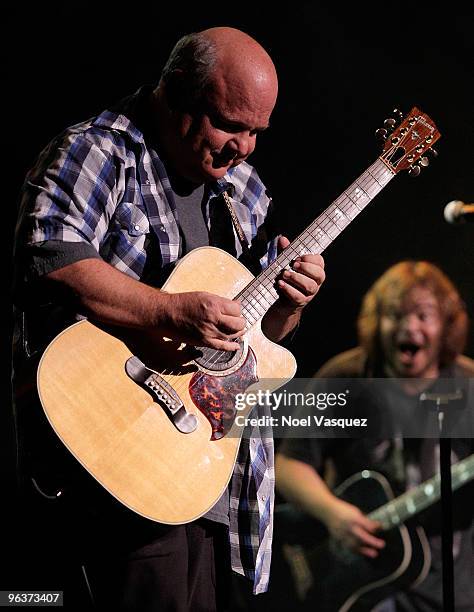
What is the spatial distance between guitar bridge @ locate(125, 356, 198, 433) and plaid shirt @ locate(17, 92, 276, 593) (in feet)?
0.77

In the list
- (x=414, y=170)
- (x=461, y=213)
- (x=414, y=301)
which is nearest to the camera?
(x=461, y=213)

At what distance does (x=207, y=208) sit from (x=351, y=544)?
1333 mm

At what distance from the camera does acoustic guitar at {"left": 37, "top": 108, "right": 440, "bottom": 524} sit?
168cm

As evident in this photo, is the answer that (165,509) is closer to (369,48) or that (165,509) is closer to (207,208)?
(207,208)

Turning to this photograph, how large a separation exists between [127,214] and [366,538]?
147 cm

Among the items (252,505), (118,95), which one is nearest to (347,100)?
(118,95)

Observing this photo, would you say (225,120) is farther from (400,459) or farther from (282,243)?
(400,459)

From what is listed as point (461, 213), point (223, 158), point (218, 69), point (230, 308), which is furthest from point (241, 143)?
point (461, 213)

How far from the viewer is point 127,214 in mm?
1899

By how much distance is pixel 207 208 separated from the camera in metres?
2.05

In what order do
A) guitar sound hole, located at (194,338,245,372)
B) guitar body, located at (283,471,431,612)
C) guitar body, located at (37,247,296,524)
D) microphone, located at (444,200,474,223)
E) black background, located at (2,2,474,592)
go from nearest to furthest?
guitar body, located at (37,247,296,524), guitar sound hole, located at (194,338,245,372), microphone, located at (444,200,474,223), black background, located at (2,2,474,592), guitar body, located at (283,471,431,612)

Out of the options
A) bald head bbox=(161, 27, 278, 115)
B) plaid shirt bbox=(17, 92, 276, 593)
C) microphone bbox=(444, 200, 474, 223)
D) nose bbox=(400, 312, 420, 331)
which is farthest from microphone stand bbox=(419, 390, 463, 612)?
bald head bbox=(161, 27, 278, 115)

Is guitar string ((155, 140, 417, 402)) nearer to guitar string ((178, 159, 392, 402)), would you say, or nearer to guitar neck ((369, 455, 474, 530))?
guitar string ((178, 159, 392, 402))

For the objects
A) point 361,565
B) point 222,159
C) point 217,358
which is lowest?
point 361,565
